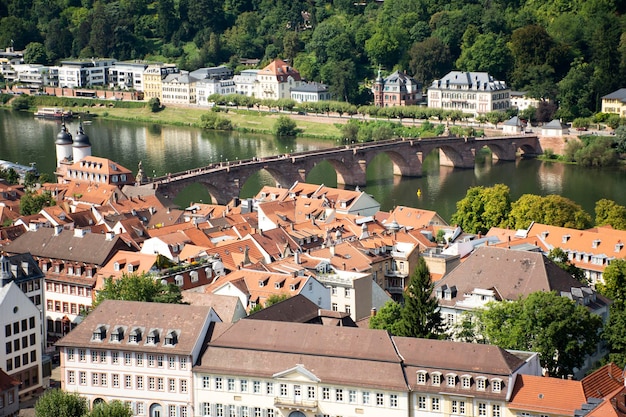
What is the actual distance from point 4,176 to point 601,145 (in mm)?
53851

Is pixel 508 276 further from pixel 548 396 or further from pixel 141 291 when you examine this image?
pixel 141 291

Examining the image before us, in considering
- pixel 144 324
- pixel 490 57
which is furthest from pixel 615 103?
pixel 144 324

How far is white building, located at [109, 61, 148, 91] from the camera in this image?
178000 millimetres

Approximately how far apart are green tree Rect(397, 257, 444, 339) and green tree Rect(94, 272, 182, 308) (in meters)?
8.85

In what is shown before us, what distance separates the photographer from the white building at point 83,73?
183000 millimetres

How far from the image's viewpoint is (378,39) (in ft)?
529

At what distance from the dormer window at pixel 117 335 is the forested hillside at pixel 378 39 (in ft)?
313

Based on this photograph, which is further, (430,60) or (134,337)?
(430,60)

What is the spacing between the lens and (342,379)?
44719 mm

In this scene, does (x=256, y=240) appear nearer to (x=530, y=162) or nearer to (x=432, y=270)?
(x=432, y=270)

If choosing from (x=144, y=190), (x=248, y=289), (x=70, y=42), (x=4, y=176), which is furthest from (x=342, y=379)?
(x=70, y=42)

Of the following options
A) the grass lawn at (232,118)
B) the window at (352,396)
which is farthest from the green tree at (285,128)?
the window at (352,396)

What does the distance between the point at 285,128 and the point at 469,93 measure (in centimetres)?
1971

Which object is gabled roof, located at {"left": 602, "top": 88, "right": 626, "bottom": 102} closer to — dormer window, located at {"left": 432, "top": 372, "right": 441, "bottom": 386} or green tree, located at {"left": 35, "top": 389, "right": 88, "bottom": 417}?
dormer window, located at {"left": 432, "top": 372, "right": 441, "bottom": 386}
